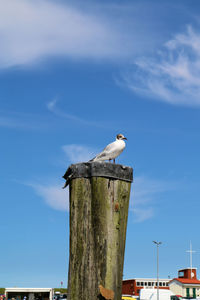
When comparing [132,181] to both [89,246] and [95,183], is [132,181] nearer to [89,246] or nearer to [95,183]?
[95,183]

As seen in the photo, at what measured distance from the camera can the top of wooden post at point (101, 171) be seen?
4578mm

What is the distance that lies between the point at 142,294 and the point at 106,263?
5383 cm

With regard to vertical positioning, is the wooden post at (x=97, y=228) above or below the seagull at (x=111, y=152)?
below

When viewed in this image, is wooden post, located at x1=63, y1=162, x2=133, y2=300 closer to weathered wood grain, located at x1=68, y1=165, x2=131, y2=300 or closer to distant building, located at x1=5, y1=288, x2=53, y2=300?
weathered wood grain, located at x1=68, y1=165, x2=131, y2=300

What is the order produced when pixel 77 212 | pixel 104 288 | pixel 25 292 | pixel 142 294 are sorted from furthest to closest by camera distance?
pixel 142 294 < pixel 25 292 < pixel 77 212 < pixel 104 288

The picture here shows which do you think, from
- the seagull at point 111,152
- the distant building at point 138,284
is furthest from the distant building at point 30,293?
the seagull at point 111,152

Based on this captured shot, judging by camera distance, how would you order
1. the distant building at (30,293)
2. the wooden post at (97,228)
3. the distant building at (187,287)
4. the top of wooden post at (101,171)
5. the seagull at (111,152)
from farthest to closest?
the distant building at (187,287) → the distant building at (30,293) → the seagull at (111,152) → the top of wooden post at (101,171) → the wooden post at (97,228)

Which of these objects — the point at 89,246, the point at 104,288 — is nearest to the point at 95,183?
the point at 89,246

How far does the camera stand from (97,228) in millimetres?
4430

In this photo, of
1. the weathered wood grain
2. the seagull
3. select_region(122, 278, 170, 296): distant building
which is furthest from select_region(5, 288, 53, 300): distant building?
the weathered wood grain

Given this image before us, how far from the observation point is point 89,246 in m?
4.40

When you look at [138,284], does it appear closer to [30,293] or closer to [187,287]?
[187,287]

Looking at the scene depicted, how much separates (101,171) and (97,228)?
22.5 inches

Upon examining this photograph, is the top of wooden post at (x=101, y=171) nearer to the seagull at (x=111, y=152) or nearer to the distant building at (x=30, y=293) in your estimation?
the seagull at (x=111, y=152)
